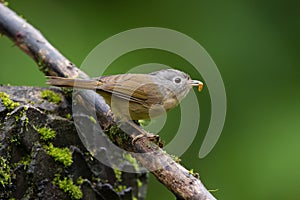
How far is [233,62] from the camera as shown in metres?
4.87

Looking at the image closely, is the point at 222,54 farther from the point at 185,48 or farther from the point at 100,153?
the point at 100,153

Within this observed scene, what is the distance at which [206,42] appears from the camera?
16.5 feet

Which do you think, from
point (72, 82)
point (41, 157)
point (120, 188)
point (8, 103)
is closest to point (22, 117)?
point (8, 103)

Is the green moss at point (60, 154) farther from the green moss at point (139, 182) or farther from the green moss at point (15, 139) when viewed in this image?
the green moss at point (139, 182)

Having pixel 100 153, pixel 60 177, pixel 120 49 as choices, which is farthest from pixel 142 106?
pixel 120 49

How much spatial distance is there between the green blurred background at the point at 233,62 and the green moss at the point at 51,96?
121 cm

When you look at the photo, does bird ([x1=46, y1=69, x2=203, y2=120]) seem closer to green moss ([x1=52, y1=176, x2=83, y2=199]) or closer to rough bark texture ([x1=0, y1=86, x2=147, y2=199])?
rough bark texture ([x1=0, y1=86, x2=147, y2=199])

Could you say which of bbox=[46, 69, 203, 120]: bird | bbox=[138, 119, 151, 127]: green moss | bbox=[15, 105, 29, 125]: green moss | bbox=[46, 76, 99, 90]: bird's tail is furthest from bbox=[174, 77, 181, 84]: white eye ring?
bbox=[15, 105, 29, 125]: green moss

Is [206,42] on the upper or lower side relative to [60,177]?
upper

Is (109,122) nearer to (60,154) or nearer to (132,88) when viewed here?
(132,88)

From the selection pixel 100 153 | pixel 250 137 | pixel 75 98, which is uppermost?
pixel 250 137

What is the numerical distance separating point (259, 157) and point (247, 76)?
0.80m

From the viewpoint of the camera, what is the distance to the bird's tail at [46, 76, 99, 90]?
331 centimetres

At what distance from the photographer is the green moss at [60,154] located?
10.7ft
